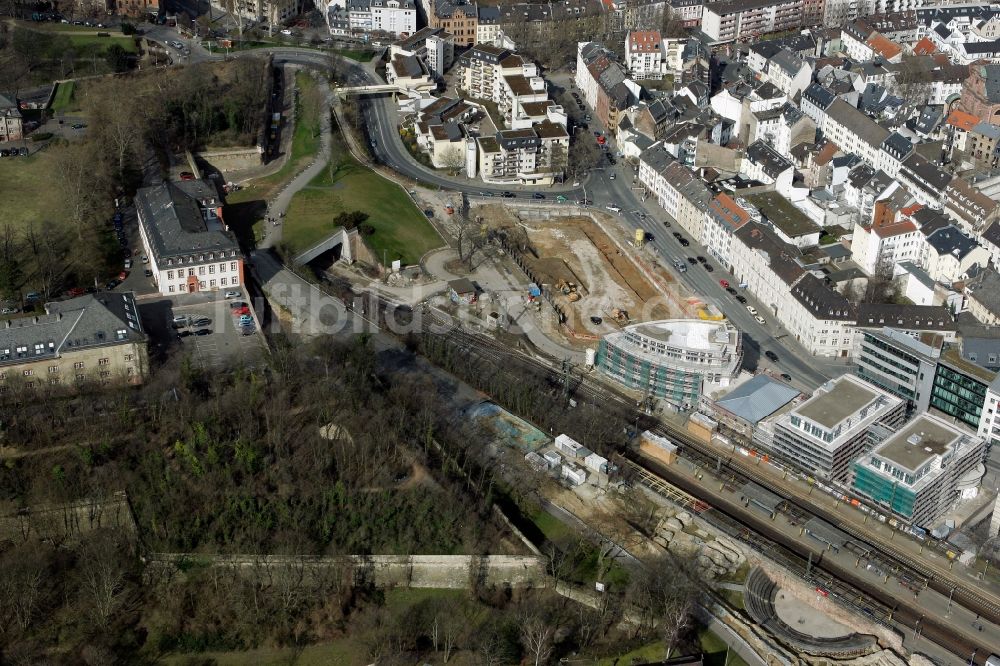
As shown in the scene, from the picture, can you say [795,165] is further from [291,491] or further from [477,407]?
[291,491]

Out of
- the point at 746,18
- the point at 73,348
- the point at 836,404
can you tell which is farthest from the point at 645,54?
the point at 73,348

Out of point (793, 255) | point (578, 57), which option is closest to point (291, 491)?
point (793, 255)

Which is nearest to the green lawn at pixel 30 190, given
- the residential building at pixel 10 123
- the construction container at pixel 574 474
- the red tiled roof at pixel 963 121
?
the residential building at pixel 10 123

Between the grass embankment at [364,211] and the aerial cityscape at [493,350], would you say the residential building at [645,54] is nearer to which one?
the aerial cityscape at [493,350]

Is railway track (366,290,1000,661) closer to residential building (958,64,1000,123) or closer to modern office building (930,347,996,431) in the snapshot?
modern office building (930,347,996,431)

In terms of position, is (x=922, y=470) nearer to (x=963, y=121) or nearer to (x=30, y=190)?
(x=963, y=121)

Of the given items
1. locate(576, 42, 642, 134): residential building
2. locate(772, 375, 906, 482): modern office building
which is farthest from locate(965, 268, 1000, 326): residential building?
locate(576, 42, 642, 134): residential building
